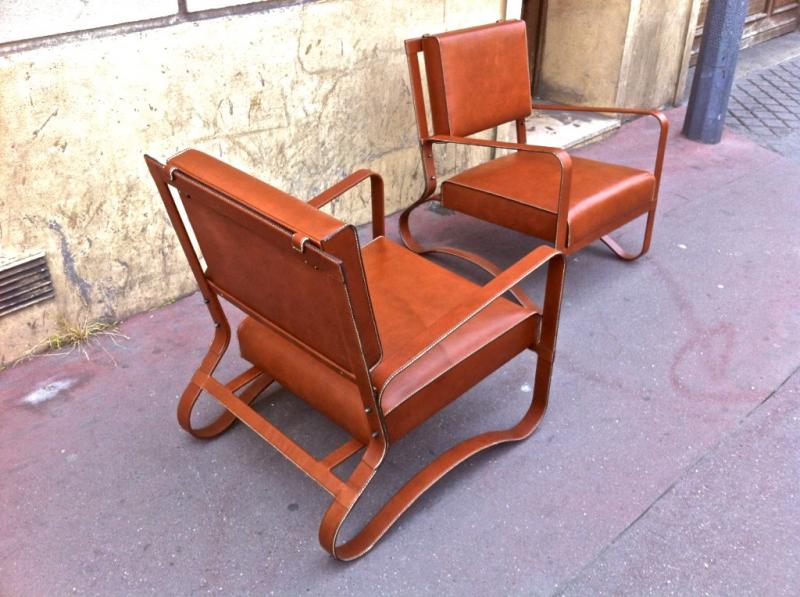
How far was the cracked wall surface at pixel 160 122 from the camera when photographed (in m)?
2.35

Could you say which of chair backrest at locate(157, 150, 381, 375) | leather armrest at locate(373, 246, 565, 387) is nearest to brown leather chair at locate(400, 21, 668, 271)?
leather armrest at locate(373, 246, 565, 387)

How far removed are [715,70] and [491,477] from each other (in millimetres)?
3229

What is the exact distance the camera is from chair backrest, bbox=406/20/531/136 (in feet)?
9.42

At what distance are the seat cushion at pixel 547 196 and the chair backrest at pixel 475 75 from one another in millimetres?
226

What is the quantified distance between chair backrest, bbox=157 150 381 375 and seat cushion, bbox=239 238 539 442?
142 mm

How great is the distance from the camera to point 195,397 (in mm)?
2137

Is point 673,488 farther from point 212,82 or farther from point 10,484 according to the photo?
point 212,82

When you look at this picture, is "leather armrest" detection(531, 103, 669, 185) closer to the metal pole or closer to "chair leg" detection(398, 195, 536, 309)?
"chair leg" detection(398, 195, 536, 309)

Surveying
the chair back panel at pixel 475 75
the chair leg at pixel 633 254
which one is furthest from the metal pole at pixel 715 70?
the chair back panel at pixel 475 75

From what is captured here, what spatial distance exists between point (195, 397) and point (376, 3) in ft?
6.04

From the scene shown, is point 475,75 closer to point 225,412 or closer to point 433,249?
point 433,249

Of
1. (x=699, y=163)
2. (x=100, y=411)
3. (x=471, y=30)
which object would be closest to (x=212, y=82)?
(x=471, y=30)

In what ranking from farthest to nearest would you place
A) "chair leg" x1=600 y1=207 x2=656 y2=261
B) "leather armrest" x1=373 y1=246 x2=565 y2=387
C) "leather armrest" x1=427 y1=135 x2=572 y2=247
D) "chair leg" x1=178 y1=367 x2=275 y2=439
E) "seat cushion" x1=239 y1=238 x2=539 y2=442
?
"chair leg" x1=600 y1=207 x2=656 y2=261
"leather armrest" x1=427 y1=135 x2=572 y2=247
"chair leg" x1=178 y1=367 x2=275 y2=439
"seat cushion" x1=239 y1=238 x2=539 y2=442
"leather armrest" x1=373 y1=246 x2=565 y2=387

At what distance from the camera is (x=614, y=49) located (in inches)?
175
